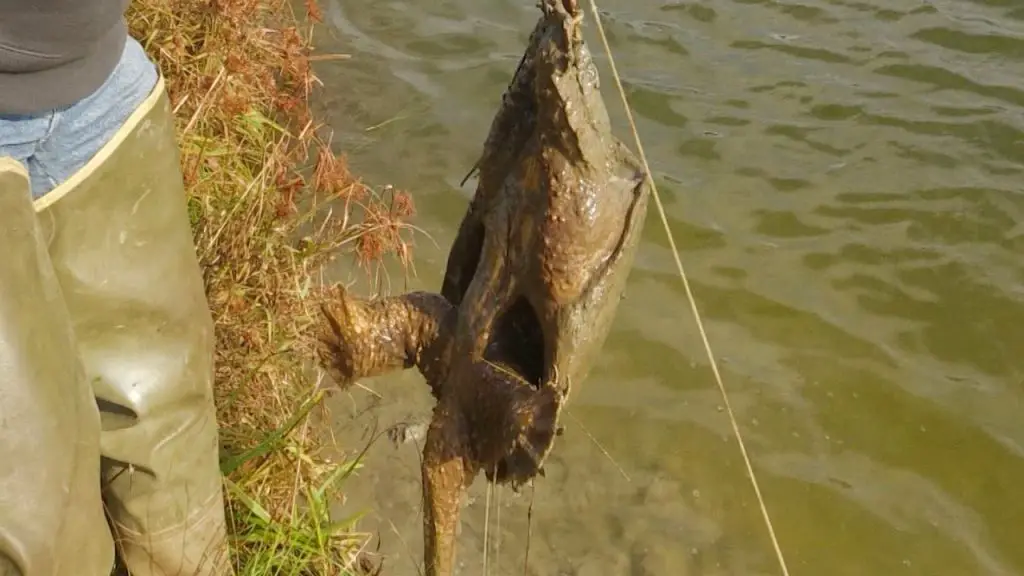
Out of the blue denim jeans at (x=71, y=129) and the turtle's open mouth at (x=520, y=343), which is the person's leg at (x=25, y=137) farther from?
the turtle's open mouth at (x=520, y=343)

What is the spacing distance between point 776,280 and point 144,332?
3867 mm

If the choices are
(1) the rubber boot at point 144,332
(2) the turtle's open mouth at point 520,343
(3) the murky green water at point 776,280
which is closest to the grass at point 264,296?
(1) the rubber boot at point 144,332

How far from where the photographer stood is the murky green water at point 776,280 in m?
4.39

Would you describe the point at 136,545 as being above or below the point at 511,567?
above

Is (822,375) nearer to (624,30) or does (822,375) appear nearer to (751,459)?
(751,459)

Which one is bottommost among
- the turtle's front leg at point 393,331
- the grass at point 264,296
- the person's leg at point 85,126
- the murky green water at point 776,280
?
the murky green water at point 776,280

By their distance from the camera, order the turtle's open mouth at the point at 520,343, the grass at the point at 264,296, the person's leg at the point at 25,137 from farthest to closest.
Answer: the grass at the point at 264,296 < the turtle's open mouth at the point at 520,343 < the person's leg at the point at 25,137

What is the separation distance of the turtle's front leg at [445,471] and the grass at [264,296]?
0.47 meters

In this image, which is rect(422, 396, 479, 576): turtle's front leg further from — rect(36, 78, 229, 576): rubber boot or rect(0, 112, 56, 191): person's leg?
rect(0, 112, 56, 191): person's leg

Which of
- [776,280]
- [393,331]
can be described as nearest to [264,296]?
[393,331]

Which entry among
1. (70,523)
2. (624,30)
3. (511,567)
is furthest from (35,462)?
(624,30)

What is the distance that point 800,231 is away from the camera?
19.1ft

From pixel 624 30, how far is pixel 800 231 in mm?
2234

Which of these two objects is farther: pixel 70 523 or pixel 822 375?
pixel 822 375
